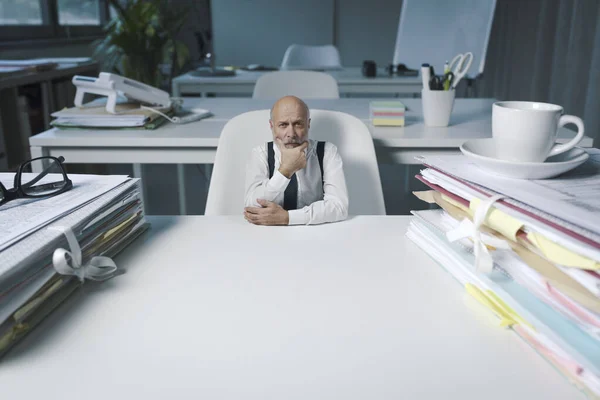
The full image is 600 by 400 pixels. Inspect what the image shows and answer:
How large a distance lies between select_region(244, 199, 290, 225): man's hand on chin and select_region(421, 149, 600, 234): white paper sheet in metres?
0.30

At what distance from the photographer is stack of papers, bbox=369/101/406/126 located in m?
1.67

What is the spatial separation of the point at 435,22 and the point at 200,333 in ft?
11.3

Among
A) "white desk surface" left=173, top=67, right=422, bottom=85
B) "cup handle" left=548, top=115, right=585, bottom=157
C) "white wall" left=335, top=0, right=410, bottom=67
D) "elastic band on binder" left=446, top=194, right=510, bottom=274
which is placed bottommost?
"elastic band on binder" left=446, top=194, right=510, bottom=274

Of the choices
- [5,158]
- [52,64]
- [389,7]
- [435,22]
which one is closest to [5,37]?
[52,64]

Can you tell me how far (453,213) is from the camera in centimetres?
67

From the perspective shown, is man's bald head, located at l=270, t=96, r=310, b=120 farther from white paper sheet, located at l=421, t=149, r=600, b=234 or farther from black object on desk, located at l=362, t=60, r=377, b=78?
black object on desk, located at l=362, t=60, r=377, b=78

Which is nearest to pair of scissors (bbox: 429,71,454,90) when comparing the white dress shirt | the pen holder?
the pen holder

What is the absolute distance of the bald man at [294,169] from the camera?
3.73 ft

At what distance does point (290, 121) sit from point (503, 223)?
72 cm

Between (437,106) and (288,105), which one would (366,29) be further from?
(288,105)

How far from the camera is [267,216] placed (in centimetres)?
91

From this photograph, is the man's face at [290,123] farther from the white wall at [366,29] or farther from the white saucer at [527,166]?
the white wall at [366,29]

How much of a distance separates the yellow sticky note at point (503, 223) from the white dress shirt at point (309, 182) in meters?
0.46

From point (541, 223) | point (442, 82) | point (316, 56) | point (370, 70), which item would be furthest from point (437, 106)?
point (316, 56)
